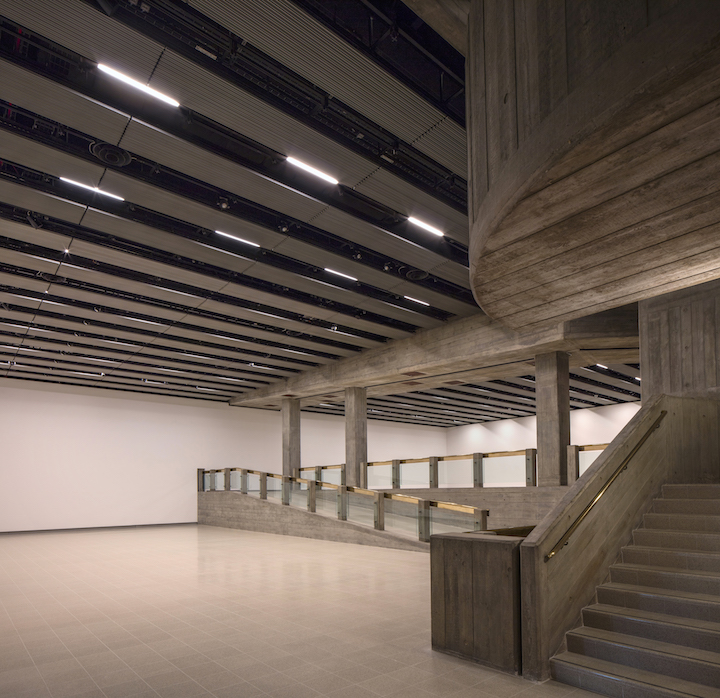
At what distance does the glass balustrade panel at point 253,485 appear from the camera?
2048cm

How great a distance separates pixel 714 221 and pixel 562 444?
10.0 metres

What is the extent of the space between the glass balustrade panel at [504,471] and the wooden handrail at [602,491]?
8670 mm

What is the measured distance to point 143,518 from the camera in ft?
79.5

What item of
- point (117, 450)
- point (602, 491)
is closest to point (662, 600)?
point (602, 491)

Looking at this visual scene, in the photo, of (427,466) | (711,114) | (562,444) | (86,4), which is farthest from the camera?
(427,466)

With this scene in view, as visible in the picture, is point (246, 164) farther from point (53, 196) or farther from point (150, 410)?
point (150, 410)

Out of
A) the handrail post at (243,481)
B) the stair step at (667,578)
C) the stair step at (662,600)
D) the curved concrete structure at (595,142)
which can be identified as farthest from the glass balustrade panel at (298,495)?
the stair step at (662,600)

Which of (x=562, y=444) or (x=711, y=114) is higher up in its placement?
(x=711, y=114)

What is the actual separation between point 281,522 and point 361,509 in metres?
4.44

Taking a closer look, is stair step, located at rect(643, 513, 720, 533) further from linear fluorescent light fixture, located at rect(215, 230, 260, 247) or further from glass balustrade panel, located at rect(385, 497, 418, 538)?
linear fluorescent light fixture, located at rect(215, 230, 260, 247)

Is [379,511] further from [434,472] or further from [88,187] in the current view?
[88,187]

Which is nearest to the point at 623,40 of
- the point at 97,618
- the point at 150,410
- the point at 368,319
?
the point at 97,618

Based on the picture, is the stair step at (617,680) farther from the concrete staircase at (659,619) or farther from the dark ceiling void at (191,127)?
the dark ceiling void at (191,127)

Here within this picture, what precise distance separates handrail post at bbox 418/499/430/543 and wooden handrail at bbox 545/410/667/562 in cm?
634
